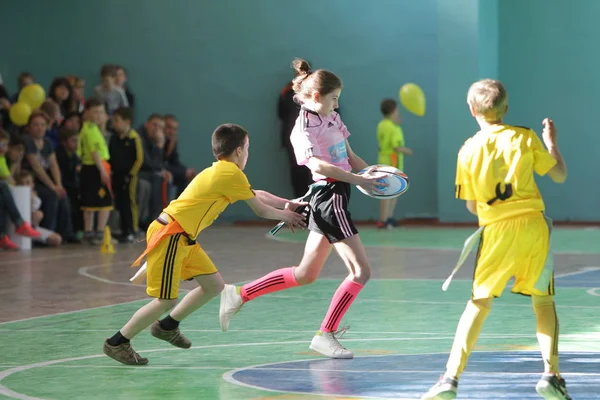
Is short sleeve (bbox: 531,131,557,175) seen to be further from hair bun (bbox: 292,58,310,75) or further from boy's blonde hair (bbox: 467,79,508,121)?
hair bun (bbox: 292,58,310,75)

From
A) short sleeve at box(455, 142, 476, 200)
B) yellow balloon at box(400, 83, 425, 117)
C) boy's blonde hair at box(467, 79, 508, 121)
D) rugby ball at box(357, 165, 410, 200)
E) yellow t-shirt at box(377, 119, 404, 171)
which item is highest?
boy's blonde hair at box(467, 79, 508, 121)

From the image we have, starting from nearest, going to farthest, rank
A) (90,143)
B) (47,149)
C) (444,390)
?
(444,390) → (90,143) → (47,149)

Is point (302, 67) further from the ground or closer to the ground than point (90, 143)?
further from the ground

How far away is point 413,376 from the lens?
554 cm

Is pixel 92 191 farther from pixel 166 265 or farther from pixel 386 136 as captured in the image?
pixel 166 265

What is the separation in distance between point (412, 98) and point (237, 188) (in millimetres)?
11142

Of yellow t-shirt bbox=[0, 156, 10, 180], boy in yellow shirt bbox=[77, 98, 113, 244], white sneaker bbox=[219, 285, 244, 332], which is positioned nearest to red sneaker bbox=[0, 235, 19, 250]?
yellow t-shirt bbox=[0, 156, 10, 180]

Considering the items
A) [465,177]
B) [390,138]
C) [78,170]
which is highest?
[465,177]

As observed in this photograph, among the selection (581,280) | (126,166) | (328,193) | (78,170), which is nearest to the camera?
(328,193)

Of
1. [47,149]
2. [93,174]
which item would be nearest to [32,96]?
[47,149]

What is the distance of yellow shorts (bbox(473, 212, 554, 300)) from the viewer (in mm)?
4883

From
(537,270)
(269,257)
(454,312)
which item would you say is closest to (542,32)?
(269,257)

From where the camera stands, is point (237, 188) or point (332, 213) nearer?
point (237, 188)

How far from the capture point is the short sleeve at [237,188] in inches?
237
